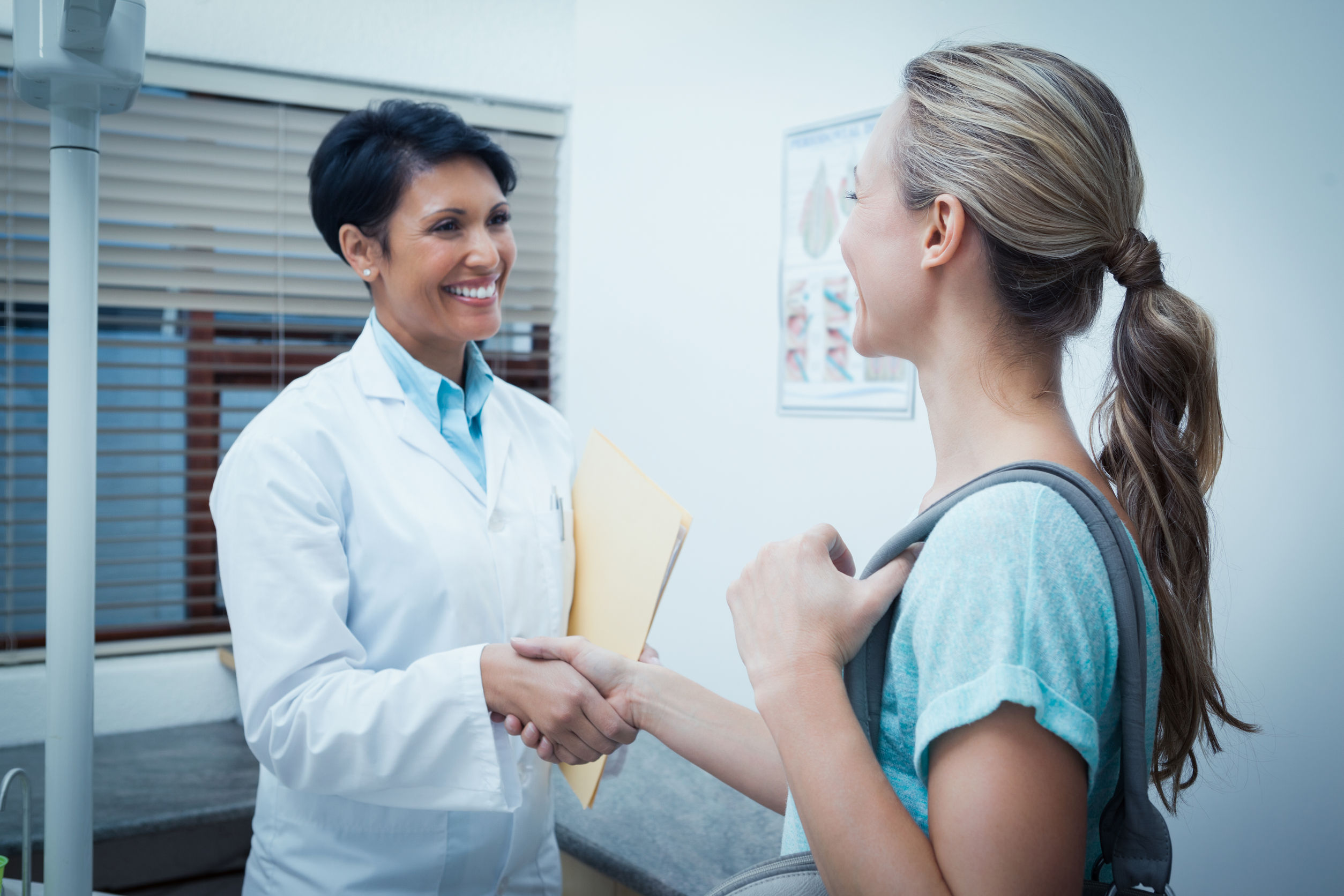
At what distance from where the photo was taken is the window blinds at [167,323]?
7.69ft

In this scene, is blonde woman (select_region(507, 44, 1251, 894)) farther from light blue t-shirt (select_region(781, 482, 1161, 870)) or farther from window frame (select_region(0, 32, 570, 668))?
window frame (select_region(0, 32, 570, 668))

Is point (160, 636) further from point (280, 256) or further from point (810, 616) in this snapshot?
point (810, 616)

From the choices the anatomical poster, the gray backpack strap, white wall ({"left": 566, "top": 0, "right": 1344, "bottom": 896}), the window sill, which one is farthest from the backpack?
the window sill

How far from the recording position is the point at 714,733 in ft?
3.49

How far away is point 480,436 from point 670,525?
53 cm

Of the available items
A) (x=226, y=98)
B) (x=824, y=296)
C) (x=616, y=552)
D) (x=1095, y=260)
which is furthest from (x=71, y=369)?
(x=226, y=98)

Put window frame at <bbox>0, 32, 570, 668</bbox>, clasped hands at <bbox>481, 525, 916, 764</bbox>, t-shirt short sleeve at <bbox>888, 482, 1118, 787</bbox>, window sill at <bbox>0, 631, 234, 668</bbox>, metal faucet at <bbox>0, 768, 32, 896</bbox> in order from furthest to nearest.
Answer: window frame at <bbox>0, 32, 570, 668</bbox> < window sill at <bbox>0, 631, 234, 668</bbox> < metal faucet at <bbox>0, 768, 32, 896</bbox> < clasped hands at <bbox>481, 525, 916, 764</bbox> < t-shirt short sleeve at <bbox>888, 482, 1118, 787</bbox>

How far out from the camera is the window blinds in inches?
92.3

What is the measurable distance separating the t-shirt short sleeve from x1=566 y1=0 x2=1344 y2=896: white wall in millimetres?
926

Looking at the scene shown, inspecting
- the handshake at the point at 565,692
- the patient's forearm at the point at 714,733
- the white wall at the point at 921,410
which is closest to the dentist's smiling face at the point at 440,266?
the handshake at the point at 565,692

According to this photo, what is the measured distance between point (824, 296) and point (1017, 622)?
1.58m

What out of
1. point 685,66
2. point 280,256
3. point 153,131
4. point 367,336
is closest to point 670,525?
point 367,336

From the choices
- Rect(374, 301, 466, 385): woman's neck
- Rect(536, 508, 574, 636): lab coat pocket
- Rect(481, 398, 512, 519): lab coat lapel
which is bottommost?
Rect(536, 508, 574, 636): lab coat pocket

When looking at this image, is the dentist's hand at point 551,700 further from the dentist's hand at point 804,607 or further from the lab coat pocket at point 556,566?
the dentist's hand at point 804,607
